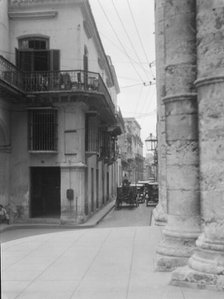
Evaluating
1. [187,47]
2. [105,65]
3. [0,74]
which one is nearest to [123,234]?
[187,47]

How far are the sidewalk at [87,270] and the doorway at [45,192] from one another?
486 inches

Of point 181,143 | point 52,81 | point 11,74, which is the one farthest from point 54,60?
point 181,143

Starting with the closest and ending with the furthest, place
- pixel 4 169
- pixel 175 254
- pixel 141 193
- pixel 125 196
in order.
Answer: pixel 175 254
pixel 4 169
pixel 125 196
pixel 141 193

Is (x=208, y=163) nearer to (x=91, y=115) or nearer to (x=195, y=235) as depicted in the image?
(x=195, y=235)

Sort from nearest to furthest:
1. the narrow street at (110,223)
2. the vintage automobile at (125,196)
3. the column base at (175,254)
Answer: the column base at (175,254), the narrow street at (110,223), the vintage automobile at (125,196)

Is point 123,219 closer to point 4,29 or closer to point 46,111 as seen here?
point 46,111

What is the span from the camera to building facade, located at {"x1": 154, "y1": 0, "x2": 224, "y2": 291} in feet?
19.8

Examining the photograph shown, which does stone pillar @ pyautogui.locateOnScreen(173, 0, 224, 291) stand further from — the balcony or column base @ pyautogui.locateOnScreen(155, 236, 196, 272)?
the balcony

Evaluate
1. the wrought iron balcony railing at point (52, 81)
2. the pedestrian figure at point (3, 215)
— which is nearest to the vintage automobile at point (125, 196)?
the pedestrian figure at point (3, 215)

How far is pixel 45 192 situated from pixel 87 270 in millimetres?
16366

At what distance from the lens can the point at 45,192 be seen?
23328 mm

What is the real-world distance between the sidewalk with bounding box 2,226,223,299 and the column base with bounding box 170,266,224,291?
0.32 ft

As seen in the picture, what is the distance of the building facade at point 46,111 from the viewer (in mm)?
22266

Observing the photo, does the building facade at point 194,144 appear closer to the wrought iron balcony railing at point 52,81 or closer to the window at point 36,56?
the wrought iron balcony railing at point 52,81
